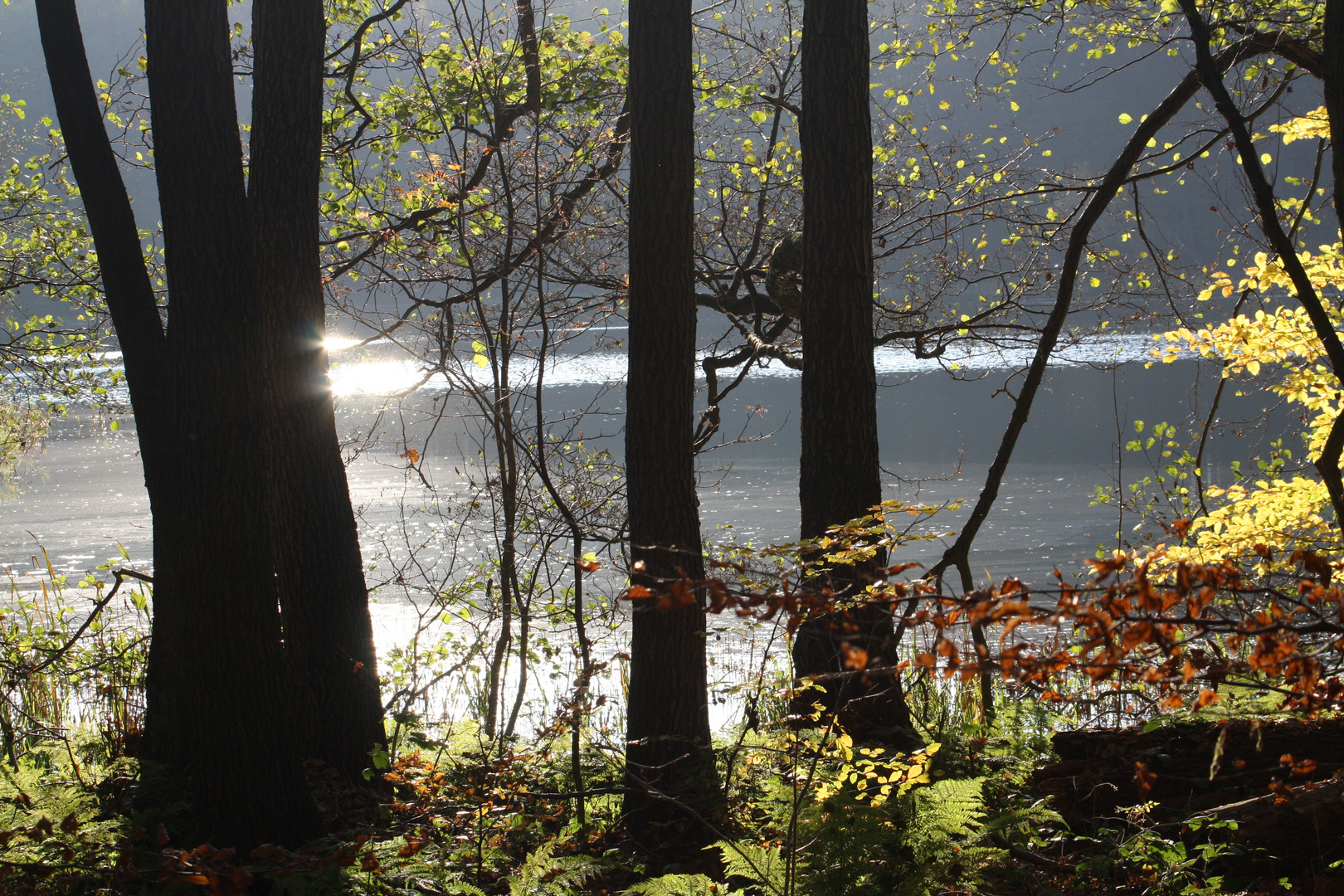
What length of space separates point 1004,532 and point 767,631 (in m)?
5.87

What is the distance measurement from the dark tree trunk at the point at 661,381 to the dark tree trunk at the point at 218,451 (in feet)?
4.57

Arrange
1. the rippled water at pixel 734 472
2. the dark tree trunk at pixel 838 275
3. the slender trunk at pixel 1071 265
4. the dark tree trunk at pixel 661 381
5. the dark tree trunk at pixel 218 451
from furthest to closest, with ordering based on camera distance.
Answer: the rippled water at pixel 734 472 → the slender trunk at pixel 1071 265 → the dark tree trunk at pixel 838 275 → the dark tree trunk at pixel 661 381 → the dark tree trunk at pixel 218 451

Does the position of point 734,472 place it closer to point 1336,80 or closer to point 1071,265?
point 1071,265

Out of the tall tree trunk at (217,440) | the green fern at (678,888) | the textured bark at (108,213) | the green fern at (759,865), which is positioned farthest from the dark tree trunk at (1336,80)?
the textured bark at (108,213)

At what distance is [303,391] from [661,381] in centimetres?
168

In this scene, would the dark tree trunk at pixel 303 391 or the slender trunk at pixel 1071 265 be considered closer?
the dark tree trunk at pixel 303 391

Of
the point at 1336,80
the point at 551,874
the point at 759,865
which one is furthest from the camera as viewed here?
the point at 551,874

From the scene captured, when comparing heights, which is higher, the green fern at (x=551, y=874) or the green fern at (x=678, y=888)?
the green fern at (x=678, y=888)

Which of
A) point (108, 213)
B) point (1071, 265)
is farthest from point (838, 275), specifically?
point (108, 213)

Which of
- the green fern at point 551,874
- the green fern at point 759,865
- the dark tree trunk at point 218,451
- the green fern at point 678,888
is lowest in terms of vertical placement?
the green fern at point 551,874

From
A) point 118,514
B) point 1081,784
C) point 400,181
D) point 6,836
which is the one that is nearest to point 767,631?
point 400,181

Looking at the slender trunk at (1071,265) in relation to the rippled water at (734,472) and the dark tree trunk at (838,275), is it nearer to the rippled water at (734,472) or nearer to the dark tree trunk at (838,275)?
the rippled water at (734,472)

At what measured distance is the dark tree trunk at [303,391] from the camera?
4117 mm

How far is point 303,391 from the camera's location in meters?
4.18
